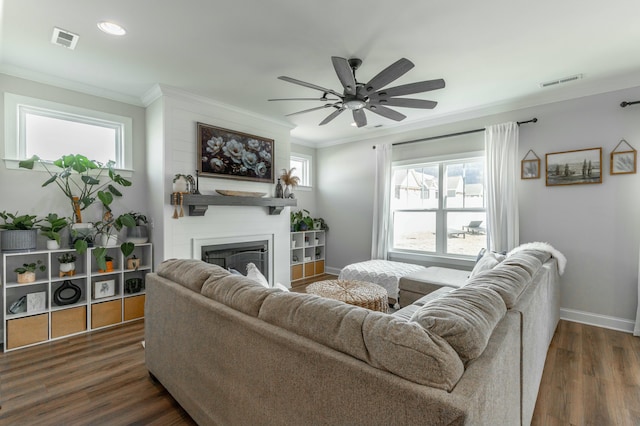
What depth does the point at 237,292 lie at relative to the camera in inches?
61.7

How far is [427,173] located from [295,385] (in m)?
4.31

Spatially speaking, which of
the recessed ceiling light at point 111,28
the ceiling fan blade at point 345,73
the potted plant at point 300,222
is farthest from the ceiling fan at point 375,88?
the potted plant at point 300,222

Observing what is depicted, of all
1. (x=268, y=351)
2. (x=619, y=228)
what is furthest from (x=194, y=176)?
(x=619, y=228)

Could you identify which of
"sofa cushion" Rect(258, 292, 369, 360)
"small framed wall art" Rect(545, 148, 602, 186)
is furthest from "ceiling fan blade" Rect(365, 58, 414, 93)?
"small framed wall art" Rect(545, 148, 602, 186)

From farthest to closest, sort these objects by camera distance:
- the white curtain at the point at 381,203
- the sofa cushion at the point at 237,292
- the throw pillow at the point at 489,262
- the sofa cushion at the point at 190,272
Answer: the white curtain at the point at 381,203 → the throw pillow at the point at 489,262 → the sofa cushion at the point at 190,272 → the sofa cushion at the point at 237,292

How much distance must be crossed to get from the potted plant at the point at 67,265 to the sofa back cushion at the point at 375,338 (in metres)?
2.93

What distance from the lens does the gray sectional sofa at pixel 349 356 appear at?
0.89 meters

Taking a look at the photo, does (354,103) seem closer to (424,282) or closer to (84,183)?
(424,282)

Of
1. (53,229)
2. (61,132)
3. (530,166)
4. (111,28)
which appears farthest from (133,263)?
(530,166)

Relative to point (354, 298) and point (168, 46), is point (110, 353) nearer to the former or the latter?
point (354, 298)

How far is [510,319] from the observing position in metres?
1.32

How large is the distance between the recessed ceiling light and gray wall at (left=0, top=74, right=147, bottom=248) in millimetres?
1453

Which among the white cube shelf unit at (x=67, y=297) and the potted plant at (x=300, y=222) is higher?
the potted plant at (x=300, y=222)

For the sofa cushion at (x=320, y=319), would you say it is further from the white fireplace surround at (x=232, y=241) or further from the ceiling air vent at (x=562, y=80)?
the ceiling air vent at (x=562, y=80)
